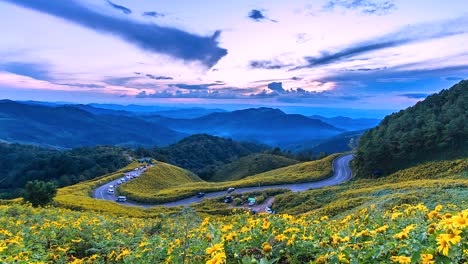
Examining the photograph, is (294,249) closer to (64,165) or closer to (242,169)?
(242,169)

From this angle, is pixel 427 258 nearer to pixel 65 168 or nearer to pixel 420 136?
pixel 420 136

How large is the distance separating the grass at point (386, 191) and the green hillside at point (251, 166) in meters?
56.7

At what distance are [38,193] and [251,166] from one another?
3090 inches

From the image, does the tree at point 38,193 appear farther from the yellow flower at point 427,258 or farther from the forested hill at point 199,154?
the forested hill at point 199,154

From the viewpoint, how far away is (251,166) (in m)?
108

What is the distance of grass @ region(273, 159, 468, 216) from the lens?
26.4m

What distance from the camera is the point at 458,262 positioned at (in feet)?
9.04

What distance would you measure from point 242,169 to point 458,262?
10803 centimetres

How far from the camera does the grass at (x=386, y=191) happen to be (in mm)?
26359

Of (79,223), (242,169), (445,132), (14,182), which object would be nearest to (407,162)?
(445,132)

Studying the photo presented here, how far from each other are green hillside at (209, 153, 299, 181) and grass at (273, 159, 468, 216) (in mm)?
56702

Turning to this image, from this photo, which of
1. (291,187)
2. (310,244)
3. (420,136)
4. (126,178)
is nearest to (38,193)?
(310,244)

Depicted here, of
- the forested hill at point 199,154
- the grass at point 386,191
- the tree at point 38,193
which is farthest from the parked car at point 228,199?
the forested hill at point 199,154

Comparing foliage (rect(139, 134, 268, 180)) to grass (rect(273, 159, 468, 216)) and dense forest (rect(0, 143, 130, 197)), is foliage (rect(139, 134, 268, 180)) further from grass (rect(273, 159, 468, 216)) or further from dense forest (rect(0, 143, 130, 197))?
grass (rect(273, 159, 468, 216))
